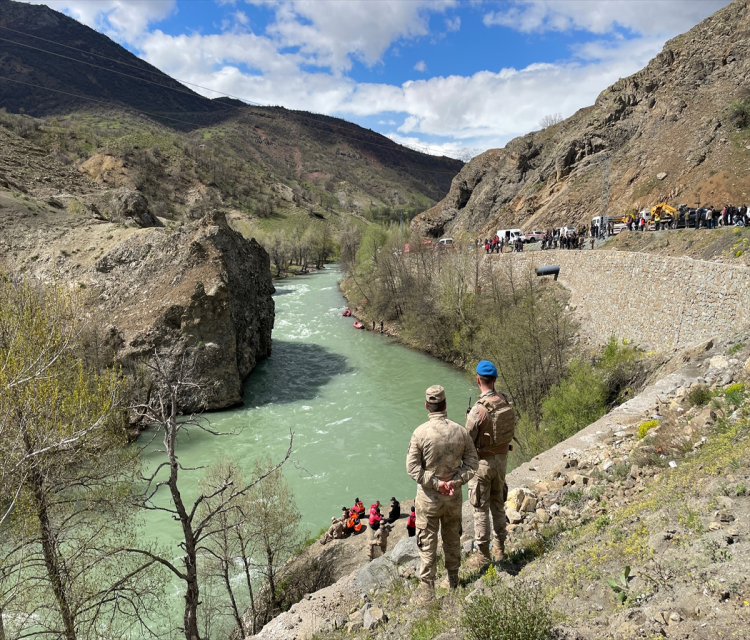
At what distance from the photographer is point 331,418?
22438mm

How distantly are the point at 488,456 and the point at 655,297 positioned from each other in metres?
15.3

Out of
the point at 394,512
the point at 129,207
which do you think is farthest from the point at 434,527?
the point at 129,207

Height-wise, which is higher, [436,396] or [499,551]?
[436,396]

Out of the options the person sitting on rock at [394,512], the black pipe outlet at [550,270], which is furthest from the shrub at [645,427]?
the black pipe outlet at [550,270]

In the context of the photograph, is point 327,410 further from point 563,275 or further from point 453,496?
point 453,496

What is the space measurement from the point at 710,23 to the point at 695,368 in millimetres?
45099

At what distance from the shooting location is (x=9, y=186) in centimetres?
3111

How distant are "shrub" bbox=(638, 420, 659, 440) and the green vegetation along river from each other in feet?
24.5

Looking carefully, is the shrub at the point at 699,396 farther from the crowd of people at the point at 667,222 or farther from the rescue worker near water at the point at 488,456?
the crowd of people at the point at 667,222

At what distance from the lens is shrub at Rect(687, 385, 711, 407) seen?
877 cm

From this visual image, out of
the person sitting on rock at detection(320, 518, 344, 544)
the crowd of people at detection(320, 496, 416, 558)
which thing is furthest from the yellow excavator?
the person sitting on rock at detection(320, 518, 344, 544)

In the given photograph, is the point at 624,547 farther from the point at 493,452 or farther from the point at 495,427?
the point at 495,427

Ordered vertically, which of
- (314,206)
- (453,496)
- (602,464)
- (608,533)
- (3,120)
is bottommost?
(602,464)

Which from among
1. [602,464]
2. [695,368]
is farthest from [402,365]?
[602,464]
